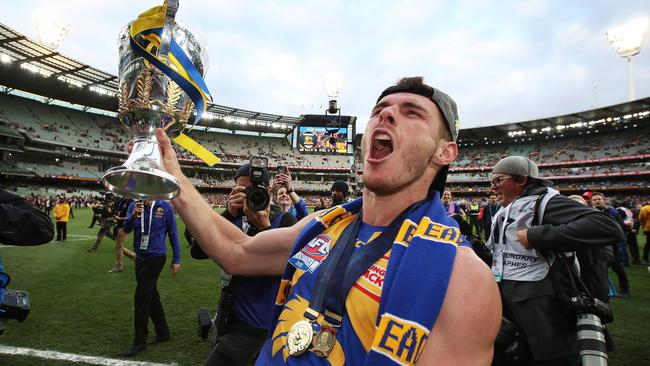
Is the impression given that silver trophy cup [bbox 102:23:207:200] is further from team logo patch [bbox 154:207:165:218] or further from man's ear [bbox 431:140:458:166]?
team logo patch [bbox 154:207:165:218]

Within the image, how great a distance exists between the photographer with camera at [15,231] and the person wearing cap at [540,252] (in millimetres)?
3512

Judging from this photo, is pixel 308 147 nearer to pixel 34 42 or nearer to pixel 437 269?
pixel 34 42

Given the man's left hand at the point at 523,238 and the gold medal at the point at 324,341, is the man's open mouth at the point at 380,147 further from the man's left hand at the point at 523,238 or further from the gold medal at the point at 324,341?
the man's left hand at the point at 523,238

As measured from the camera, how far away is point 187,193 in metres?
1.61

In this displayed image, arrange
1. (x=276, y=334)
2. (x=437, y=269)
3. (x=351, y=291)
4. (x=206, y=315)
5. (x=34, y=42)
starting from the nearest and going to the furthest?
(x=437, y=269) < (x=351, y=291) < (x=276, y=334) < (x=206, y=315) < (x=34, y=42)

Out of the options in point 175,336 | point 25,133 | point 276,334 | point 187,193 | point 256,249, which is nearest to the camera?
point 276,334

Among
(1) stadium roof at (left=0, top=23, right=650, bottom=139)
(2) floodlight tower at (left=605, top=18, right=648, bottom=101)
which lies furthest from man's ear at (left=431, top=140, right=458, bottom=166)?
(2) floodlight tower at (left=605, top=18, right=648, bottom=101)

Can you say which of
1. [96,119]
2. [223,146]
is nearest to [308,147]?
[223,146]

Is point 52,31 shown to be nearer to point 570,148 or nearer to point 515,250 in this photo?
point 515,250

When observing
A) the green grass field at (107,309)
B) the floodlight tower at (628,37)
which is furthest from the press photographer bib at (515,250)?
the floodlight tower at (628,37)

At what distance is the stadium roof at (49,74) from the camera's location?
95.5 feet

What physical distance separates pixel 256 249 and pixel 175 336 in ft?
12.7

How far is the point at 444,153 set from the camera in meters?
1.47

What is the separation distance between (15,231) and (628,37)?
54.1 meters
